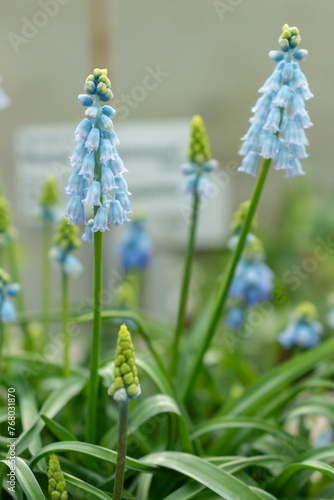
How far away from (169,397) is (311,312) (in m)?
0.80

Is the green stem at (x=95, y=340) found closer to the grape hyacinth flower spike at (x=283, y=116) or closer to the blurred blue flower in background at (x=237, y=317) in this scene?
the grape hyacinth flower spike at (x=283, y=116)

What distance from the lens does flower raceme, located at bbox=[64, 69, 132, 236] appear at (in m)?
1.21

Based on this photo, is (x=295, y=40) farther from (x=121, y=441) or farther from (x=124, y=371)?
(x=121, y=441)

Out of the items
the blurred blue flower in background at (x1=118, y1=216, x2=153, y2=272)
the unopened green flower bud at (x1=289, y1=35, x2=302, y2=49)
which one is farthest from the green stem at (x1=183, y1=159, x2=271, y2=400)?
the blurred blue flower in background at (x1=118, y1=216, x2=153, y2=272)

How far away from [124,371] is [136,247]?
1.72 metres

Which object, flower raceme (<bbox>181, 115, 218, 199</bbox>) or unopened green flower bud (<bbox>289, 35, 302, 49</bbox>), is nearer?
unopened green flower bud (<bbox>289, 35, 302, 49</bbox>)

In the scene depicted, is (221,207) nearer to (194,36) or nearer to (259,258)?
(259,258)

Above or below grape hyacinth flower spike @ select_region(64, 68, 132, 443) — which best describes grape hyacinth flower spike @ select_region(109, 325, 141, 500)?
below

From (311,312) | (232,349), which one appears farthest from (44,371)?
(311,312)

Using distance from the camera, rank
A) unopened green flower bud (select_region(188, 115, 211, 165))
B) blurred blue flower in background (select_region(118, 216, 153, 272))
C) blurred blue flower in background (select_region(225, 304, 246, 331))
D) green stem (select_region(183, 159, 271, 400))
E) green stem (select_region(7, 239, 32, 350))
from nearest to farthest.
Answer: green stem (select_region(183, 159, 271, 400))
unopened green flower bud (select_region(188, 115, 211, 165))
green stem (select_region(7, 239, 32, 350))
blurred blue flower in background (select_region(225, 304, 246, 331))
blurred blue flower in background (select_region(118, 216, 153, 272))

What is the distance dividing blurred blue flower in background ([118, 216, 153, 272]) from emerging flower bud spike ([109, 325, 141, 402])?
1.70 meters

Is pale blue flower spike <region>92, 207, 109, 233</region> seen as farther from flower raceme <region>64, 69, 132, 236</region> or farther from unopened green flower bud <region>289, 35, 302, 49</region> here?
unopened green flower bud <region>289, 35, 302, 49</region>

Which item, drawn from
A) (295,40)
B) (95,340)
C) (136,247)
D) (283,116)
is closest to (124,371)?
(95,340)

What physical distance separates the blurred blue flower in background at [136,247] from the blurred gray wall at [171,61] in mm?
1165
